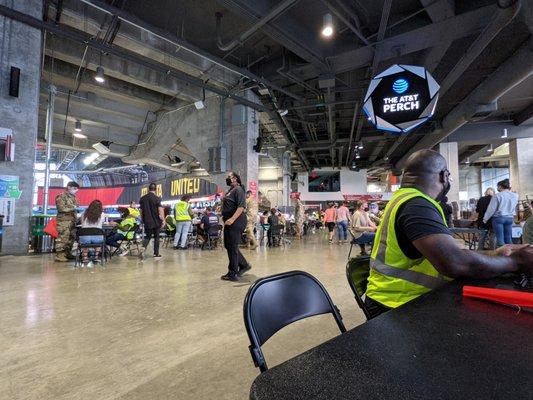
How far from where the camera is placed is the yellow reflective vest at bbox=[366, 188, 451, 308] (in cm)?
125

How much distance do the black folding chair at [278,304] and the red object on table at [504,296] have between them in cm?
43

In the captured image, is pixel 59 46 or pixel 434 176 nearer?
pixel 434 176

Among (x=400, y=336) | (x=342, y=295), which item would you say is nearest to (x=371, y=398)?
(x=400, y=336)

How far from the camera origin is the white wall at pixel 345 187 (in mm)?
22266

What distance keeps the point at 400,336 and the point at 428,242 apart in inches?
23.5

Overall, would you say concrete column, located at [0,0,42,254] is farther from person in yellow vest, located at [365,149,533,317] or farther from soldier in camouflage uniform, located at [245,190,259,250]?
person in yellow vest, located at [365,149,533,317]

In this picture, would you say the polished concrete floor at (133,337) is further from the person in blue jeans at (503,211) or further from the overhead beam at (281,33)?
the overhead beam at (281,33)

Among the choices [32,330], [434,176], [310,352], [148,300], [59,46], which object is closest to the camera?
[310,352]

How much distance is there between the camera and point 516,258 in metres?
1.18

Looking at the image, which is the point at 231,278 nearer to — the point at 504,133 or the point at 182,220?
the point at 182,220

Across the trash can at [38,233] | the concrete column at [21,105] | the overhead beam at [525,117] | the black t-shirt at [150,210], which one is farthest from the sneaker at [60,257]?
the overhead beam at [525,117]

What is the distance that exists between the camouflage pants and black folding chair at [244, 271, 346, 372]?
6.35m

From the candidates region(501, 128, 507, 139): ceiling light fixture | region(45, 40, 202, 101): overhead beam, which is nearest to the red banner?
region(501, 128, 507, 139): ceiling light fixture

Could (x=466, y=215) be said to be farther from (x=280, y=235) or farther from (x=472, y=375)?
(x=472, y=375)
